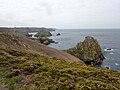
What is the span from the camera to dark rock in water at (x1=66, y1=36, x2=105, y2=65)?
194 feet

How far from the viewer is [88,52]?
6194cm

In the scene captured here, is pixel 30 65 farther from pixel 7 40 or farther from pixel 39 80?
pixel 7 40

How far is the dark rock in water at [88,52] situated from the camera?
194 feet

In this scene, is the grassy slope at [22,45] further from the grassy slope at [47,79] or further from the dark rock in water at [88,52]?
the grassy slope at [47,79]

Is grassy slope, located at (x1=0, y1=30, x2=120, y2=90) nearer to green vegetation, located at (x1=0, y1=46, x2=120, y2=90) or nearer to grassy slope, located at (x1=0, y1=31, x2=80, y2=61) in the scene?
green vegetation, located at (x1=0, y1=46, x2=120, y2=90)

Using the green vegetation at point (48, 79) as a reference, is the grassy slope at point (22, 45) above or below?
below

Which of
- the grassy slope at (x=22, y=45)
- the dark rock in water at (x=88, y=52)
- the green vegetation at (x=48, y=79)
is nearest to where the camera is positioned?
the green vegetation at (x=48, y=79)

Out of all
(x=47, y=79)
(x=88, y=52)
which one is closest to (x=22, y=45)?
(x=47, y=79)

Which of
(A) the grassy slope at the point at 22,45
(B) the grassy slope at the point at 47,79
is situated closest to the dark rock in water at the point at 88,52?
(A) the grassy slope at the point at 22,45

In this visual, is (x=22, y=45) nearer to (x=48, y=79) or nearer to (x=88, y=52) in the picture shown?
(x=48, y=79)

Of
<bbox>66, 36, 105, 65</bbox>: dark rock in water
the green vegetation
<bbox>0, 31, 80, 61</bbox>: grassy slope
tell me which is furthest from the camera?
<bbox>66, 36, 105, 65</bbox>: dark rock in water

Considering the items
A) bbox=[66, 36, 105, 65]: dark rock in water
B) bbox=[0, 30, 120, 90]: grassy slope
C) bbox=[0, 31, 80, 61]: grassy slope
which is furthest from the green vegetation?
bbox=[66, 36, 105, 65]: dark rock in water

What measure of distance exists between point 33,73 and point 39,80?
1584mm

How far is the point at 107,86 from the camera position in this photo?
11.3 m
